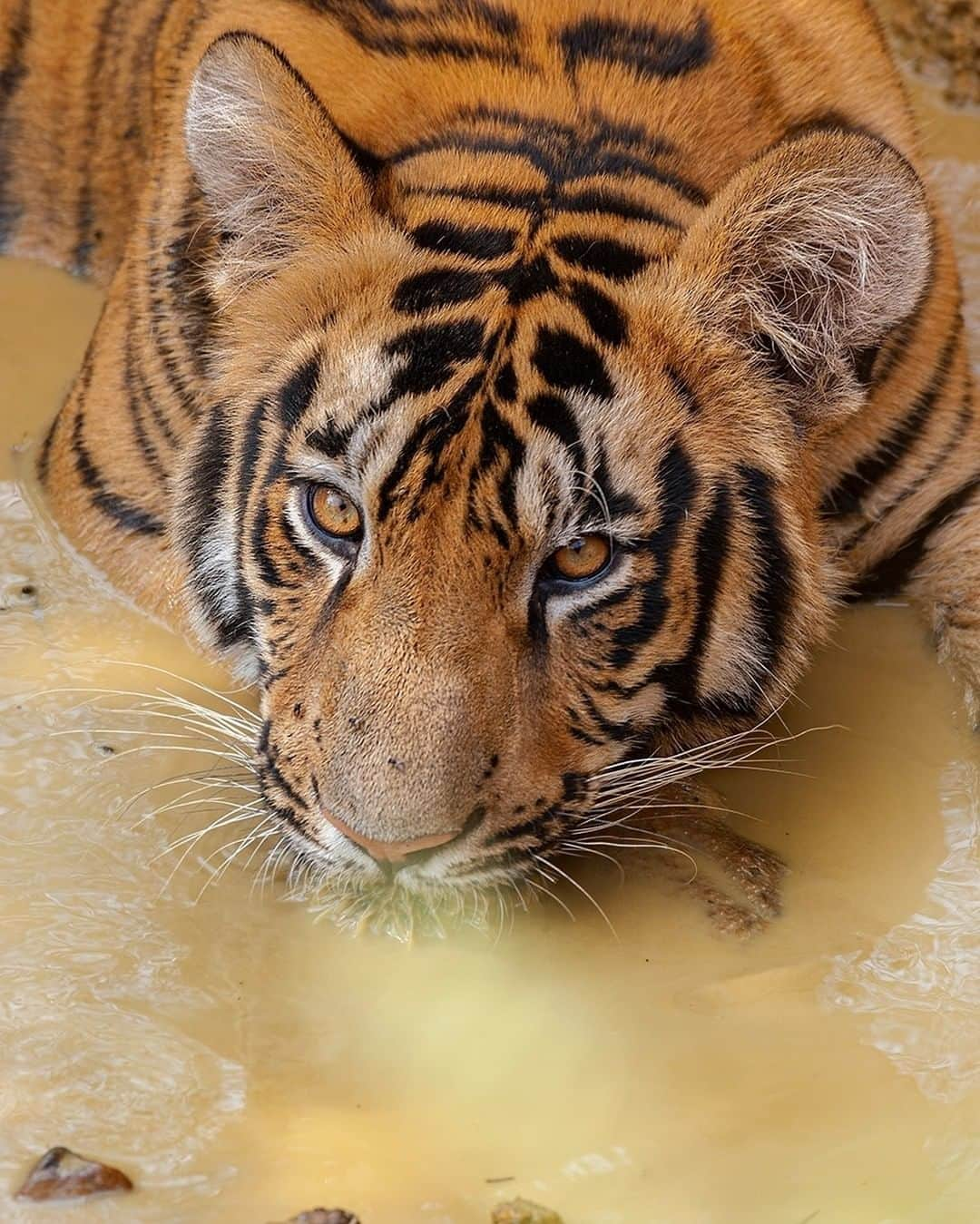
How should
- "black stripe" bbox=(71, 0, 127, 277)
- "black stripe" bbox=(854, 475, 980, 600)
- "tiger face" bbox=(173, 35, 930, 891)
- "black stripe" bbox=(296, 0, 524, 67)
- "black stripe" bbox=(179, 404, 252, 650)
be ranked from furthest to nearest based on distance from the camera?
"black stripe" bbox=(71, 0, 127, 277)
"black stripe" bbox=(854, 475, 980, 600)
"black stripe" bbox=(296, 0, 524, 67)
"black stripe" bbox=(179, 404, 252, 650)
"tiger face" bbox=(173, 35, 930, 891)

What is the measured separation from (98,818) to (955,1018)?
1.28 meters

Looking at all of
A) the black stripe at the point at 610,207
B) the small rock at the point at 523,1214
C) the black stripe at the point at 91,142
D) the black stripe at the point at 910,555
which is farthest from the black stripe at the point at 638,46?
the black stripe at the point at 91,142

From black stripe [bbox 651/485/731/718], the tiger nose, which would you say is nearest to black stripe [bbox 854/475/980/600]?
black stripe [bbox 651/485/731/718]

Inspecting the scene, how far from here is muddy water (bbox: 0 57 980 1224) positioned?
1977mm

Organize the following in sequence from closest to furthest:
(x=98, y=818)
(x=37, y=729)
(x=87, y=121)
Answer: (x=98, y=818) < (x=37, y=729) < (x=87, y=121)

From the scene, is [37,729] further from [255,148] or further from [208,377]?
[255,148]

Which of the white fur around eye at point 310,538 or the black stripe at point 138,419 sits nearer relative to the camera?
the white fur around eye at point 310,538

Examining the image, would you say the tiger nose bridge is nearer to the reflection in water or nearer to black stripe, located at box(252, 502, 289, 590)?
black stripe, located at box(252, 502, 289, 590)

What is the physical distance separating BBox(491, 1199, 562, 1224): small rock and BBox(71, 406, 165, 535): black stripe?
159 centimetres

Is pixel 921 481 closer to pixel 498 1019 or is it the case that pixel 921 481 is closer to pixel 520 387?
pixel 520 387

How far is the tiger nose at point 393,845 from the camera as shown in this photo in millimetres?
2051

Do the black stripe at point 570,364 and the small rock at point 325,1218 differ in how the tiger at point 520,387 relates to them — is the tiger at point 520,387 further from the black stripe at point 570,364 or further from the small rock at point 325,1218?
the small rock at point 325,1218

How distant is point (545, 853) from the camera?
2309 mm

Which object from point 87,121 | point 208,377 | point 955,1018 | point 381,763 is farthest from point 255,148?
point 87,121
